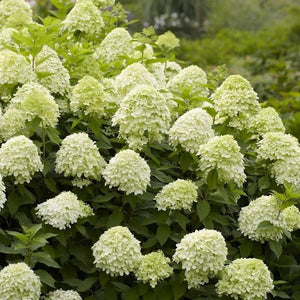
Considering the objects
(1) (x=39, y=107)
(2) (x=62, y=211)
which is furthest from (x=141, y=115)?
(2) (x=62, y=211)

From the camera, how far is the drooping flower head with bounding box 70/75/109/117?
10.2 ft

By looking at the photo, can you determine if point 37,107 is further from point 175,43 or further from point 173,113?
point 175,43

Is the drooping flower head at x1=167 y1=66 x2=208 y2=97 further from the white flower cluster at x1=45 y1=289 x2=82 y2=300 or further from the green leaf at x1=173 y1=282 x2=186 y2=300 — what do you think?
the white flower cluster at x1=45 y1=289 x2=82 y2=300

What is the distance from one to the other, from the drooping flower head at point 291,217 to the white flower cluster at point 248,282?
481mm

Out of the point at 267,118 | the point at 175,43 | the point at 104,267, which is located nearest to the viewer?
the point at 104,267

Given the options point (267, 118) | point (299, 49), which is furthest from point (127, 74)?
point (299, 49)

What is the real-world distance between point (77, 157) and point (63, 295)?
2.09ft

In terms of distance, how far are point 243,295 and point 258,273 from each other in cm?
13

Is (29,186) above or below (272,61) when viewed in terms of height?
above

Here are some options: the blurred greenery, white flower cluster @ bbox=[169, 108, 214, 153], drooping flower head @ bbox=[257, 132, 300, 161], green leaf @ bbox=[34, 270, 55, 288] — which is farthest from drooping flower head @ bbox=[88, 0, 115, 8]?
green leaf @ bbox=[34, 270, 55, 288]

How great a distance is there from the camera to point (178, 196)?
286 cm

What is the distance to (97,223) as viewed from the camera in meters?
3.00

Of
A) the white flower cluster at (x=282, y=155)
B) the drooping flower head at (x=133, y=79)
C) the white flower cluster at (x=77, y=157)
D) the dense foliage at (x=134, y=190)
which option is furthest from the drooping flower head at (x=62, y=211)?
the white flower cluster at (x=282, y=155)

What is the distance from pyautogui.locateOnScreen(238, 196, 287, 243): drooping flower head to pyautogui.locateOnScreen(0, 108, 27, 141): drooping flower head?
1206 mm
